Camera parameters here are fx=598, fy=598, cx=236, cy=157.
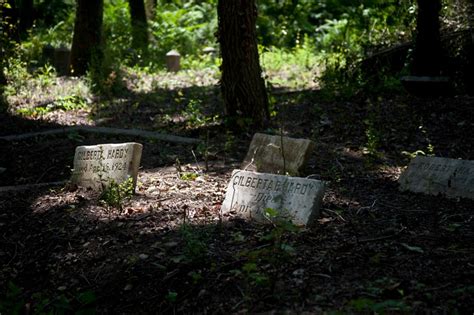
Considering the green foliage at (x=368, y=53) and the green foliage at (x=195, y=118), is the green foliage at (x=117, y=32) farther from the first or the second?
the green foliage at (x=368, y=53)

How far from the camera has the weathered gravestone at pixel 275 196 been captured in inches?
177

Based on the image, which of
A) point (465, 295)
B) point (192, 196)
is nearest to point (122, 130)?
point (192, 196)

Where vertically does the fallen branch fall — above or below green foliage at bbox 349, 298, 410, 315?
below

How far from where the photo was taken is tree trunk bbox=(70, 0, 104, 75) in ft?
43.6

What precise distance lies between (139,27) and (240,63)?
10.3m

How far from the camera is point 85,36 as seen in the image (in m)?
13.3

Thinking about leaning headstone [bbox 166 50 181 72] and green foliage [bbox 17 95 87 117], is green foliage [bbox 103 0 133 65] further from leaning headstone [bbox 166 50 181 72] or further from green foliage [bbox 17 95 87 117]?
green foliage [bbox 17 95 87 117]

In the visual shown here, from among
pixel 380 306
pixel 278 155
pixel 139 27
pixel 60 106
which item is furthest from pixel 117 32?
pixel 380 306

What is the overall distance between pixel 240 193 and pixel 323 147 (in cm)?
264

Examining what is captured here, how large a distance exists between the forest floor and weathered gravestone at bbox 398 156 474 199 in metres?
0.12

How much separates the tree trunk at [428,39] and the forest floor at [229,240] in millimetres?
1309

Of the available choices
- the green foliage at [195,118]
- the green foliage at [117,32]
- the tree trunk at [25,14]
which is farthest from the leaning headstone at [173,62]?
the green foliage at [195,118]

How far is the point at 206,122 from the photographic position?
8984 mm

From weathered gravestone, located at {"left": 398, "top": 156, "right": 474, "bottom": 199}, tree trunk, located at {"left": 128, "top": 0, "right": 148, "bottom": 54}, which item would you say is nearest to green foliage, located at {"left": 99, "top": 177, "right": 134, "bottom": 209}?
weathered gravestone, located at {"left": 398, "top": 156, "right": 474, "bottom": 199}
